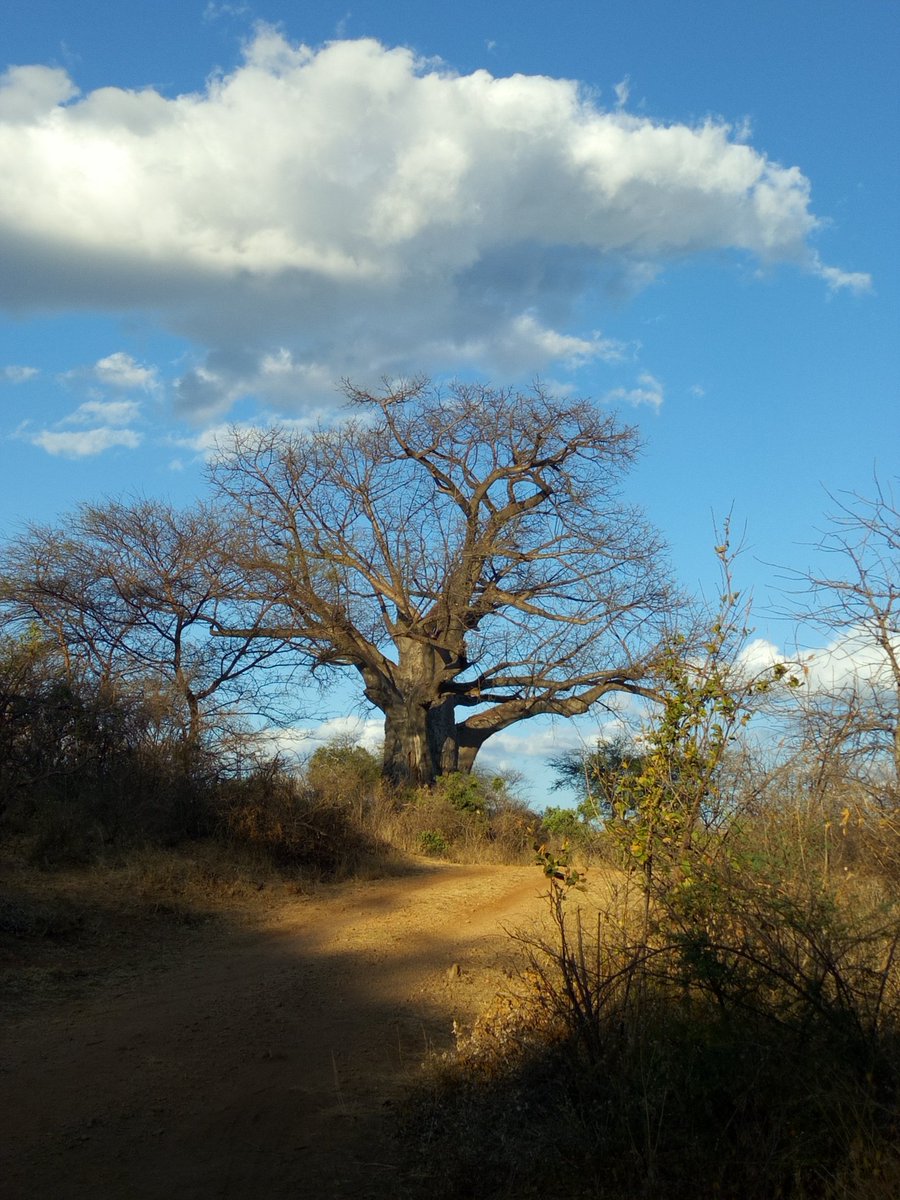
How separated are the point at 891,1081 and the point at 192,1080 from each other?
3154 mm

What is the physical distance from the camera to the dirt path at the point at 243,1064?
4.32 m

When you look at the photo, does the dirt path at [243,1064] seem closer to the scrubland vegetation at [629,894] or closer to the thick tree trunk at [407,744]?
Answer: the scrubland vegetation at [629,894]

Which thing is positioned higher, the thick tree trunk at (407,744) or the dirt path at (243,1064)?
the thick tree trunk at (407,744)

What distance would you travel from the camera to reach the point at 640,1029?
479 centimetres

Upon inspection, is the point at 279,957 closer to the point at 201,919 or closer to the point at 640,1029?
the point at 201,919

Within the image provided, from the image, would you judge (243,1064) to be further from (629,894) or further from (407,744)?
(407,744)

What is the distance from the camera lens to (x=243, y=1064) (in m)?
5.48

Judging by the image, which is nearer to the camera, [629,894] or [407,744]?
[629,894]

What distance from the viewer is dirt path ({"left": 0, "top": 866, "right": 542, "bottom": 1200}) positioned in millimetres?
4320

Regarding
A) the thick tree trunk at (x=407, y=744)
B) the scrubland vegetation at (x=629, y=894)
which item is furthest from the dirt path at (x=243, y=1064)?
the thick tree trunk at (x=407, y=744)

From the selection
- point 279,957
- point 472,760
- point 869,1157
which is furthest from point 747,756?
point 472,760

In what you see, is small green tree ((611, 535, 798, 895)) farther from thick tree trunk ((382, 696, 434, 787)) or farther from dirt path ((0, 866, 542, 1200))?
thick tree trunk ((382, 696, 434, 787))

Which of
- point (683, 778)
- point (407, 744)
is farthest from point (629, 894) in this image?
point (407, 744)

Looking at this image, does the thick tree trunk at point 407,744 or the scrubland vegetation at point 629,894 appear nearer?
the scrubland vegetation at point 629,894
